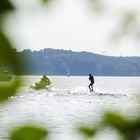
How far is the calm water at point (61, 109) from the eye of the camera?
0.45 metres

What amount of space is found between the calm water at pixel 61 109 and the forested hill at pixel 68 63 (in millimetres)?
18

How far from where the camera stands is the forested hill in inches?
17.1

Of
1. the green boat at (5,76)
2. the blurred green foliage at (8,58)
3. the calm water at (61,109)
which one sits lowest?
the calm water at (61,109)

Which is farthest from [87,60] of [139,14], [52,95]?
[52,95]

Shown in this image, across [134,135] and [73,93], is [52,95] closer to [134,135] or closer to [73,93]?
[73,93]

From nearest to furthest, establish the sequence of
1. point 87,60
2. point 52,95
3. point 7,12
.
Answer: point 7,12 < point 87,60 < point 52,95

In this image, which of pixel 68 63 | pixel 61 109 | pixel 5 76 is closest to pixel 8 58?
pixel 5 76

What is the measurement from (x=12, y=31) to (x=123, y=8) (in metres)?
0.11

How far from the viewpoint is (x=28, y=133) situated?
1.36 feet

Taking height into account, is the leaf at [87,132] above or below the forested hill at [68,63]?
below

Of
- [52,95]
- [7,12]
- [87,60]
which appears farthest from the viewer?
[52,95]

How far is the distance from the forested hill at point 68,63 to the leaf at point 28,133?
0.17 ft

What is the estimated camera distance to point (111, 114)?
43 cm

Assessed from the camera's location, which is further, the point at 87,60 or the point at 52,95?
the point at 52,95
